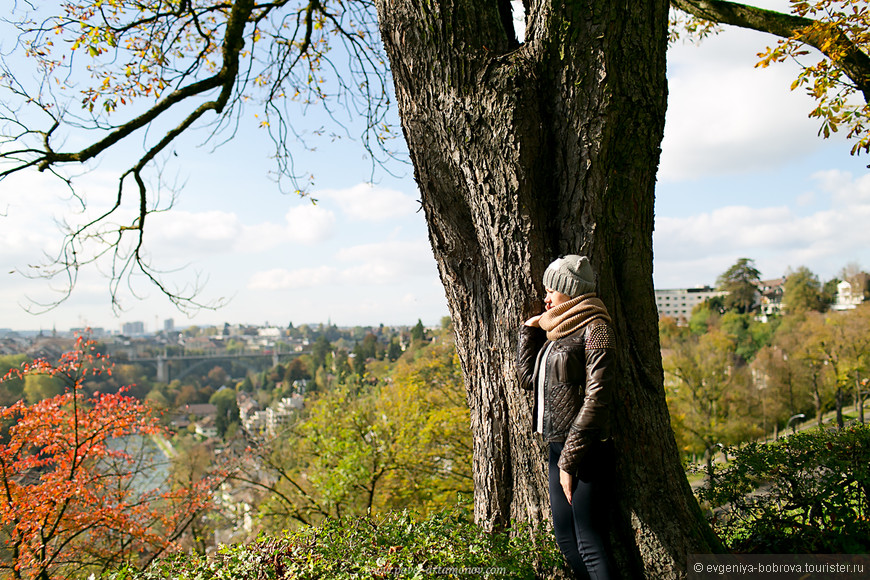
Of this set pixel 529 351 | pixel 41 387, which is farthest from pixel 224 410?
pixel 529 351

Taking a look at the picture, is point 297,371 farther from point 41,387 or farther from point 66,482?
point 66,482

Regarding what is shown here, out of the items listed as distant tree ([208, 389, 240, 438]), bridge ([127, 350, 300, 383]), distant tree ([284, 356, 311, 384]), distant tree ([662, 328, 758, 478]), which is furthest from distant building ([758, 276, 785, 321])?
bridge ([127, 350, 300, 383])

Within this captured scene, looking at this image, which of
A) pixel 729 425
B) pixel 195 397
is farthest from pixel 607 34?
pixel 195 397

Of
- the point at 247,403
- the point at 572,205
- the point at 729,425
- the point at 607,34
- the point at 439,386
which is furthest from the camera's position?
the point at 247,403

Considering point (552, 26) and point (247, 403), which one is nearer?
point (552, 26)

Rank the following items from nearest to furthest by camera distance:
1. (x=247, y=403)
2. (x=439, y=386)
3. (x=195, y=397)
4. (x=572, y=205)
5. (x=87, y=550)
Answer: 1. (x=572, y=205)
2. (x=87, y=550)
3. (x=439, y=386)
4. (x=247, y=403)
5. (x=195, y=397)

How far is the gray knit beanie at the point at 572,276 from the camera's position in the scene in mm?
2682

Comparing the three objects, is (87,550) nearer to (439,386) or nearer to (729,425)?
(439,386)

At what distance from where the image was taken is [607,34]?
273cm

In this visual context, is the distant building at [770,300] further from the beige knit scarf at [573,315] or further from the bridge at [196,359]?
the beige knit scarf at [573,315]

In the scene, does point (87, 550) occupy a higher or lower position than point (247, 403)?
higher

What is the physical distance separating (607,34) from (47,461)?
754 cm

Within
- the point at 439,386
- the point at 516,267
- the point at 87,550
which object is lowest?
the point at 87,550

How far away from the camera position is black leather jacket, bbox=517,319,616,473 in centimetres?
256
